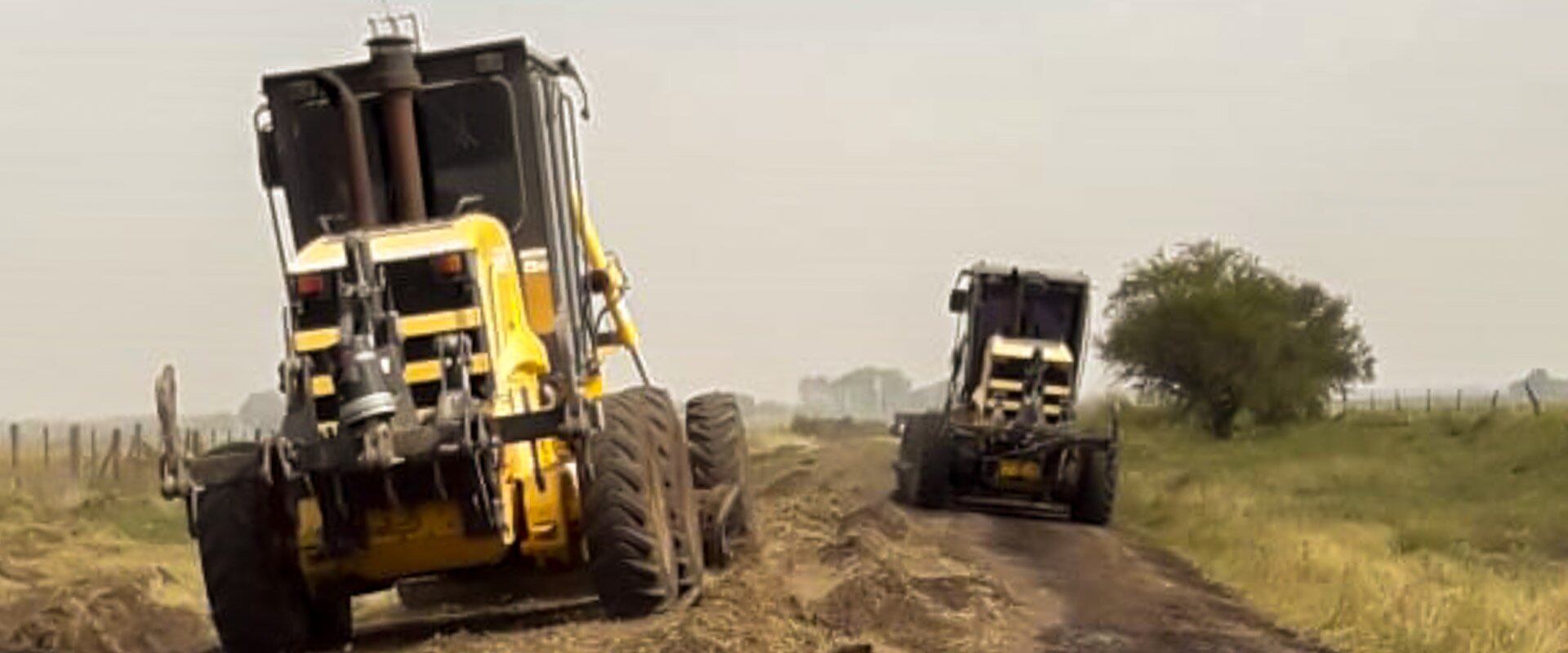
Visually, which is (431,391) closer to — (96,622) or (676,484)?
(676,484)

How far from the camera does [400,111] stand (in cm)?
1448

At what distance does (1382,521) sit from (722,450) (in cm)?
2228

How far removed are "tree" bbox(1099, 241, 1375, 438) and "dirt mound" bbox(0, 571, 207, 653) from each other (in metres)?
46.4

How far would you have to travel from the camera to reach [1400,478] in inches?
1832

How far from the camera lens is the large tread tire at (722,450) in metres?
16.6

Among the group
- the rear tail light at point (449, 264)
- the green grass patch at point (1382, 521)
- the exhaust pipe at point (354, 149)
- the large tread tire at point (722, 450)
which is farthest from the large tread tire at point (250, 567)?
the green grass patch at point (1382, 521)

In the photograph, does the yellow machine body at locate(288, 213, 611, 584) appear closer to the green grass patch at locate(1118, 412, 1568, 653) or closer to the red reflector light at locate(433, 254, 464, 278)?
the red reflector light at locate(433, 254, 464, 278)

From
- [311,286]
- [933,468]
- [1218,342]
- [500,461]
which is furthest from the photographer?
[1218,342]

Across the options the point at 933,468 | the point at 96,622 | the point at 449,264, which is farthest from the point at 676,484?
the point at 933,468

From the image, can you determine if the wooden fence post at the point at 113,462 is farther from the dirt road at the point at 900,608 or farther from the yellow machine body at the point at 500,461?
the yellow machine body at the point at 500,461

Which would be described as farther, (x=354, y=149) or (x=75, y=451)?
(x=75, y=451)

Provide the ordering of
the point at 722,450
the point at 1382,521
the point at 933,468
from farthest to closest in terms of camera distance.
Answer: the point at 1382,521, the point at 933,468, the point at 722,450

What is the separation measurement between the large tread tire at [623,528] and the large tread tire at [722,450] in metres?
2.96

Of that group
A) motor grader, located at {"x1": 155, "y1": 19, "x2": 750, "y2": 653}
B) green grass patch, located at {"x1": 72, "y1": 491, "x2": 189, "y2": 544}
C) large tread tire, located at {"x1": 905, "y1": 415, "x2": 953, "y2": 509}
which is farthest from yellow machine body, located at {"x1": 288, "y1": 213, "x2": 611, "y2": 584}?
large tread tire, located at {"x1": 905, "y1": 415, "x2": 953, "y2": 509}
